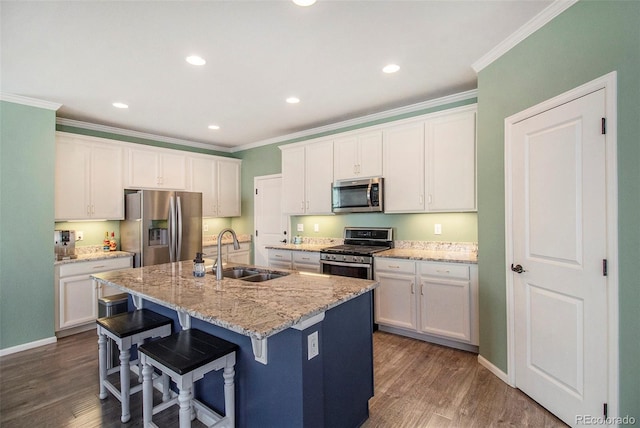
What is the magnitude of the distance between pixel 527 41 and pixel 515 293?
6.11 feet

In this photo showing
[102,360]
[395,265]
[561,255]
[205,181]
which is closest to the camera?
[561,255]

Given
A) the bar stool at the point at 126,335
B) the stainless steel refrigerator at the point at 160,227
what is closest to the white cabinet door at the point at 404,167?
the bar stool at the point at 126,335

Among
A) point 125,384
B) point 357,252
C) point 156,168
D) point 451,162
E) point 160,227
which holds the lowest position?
point 125,384

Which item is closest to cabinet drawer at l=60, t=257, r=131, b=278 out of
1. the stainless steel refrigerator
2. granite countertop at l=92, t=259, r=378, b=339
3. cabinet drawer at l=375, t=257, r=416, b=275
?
the stainless steel refrigerator

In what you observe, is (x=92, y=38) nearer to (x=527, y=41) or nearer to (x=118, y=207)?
(x=118, y=207)

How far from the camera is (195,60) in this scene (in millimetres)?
2498

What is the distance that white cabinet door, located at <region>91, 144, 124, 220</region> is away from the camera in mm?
3924

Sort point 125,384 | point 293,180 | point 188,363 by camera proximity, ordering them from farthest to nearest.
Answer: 1. point 293,180
2. point 125,384
3. point 188,363

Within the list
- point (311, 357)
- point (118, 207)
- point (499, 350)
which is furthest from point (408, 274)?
point (118, 207)

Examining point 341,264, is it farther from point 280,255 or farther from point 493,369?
point 493,369

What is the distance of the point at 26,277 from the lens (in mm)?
3193

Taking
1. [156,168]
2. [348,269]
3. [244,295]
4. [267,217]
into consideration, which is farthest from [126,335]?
[267,217]

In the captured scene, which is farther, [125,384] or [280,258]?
[280,258]

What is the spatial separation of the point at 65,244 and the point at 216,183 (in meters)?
2.28
